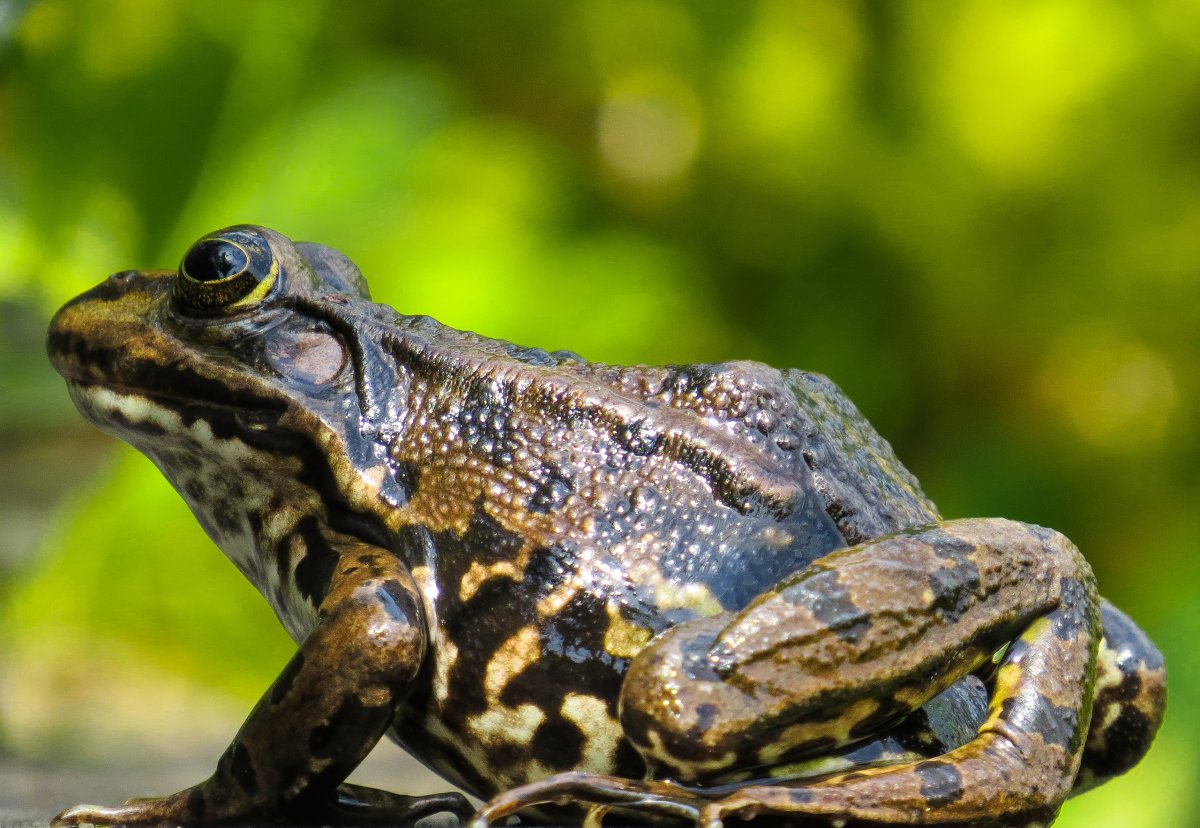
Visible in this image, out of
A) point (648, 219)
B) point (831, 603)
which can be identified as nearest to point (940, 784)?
point (831, 603)

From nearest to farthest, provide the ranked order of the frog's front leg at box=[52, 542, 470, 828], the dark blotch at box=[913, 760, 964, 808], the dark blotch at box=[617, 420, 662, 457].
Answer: the dark blotch at box=[913, 760, 964, 808] → the frog's front leg at box=[52, 542, 470, 828] → the dark blotch at box=[617, 420, 662, 457]

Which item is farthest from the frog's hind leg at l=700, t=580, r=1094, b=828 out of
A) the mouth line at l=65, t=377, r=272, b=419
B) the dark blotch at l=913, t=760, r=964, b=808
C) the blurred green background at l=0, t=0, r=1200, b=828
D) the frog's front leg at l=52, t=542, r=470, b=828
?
the blurred green background at l=0, t=0, r=1200, b=828

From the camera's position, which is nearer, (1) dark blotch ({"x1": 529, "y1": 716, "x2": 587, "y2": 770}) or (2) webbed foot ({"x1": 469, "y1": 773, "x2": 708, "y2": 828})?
(2) webbed foot ({"x1": 469, "y1": 773, "x2": 708, "y2": 828})

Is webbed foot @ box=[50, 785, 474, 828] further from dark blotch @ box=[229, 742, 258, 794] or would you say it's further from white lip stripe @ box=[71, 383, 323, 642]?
white lip stripe @ box=[71, 383, 323, 642]

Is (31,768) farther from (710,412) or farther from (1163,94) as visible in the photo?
(1163,94)

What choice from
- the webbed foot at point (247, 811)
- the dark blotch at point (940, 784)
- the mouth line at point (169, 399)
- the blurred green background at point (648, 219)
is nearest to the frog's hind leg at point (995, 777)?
the dark blotch at point (940, 784)

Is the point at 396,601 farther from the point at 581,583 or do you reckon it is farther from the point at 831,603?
the point at 831,603

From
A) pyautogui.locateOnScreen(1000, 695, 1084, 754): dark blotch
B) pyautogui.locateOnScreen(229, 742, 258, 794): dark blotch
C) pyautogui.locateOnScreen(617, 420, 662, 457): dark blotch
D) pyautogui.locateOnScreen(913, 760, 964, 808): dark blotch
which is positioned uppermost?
pyautogui.locateOnScreen(617, 420, 662, 457): dark blotch
